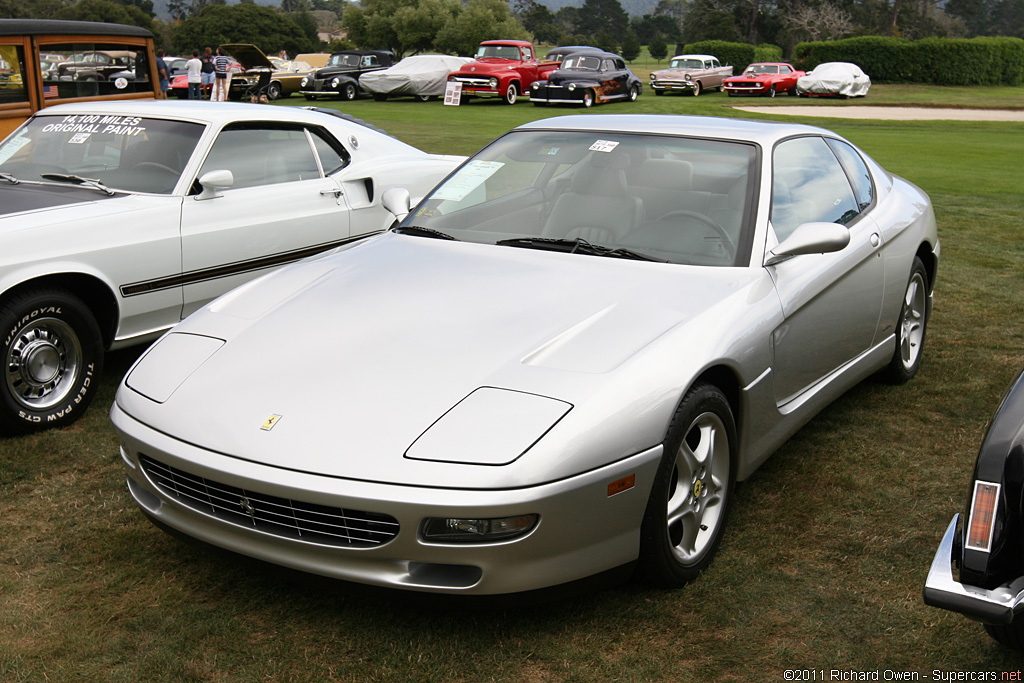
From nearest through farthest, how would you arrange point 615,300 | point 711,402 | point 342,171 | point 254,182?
point 711,402
point 615,300
point 254,182
point 342,171

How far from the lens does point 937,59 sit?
133 feet

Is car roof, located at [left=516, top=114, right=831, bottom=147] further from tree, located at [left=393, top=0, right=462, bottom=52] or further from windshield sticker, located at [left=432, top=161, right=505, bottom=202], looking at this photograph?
tree, located at [left=393, top=0, right=462, bottom=52]

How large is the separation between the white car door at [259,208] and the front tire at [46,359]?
58cm

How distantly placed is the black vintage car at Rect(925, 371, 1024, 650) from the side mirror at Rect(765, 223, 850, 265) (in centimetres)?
131

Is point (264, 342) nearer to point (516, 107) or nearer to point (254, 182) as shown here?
point (254, 182)

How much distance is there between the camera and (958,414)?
459 centimetres

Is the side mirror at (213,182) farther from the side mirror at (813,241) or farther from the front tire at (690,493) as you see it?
the front tire at (690,493)

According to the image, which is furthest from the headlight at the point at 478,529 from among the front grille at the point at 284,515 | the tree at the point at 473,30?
the tree at the point at 473,30

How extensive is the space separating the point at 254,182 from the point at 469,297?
2.70 metres

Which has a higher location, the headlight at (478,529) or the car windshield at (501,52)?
the car windshield at (501,52)

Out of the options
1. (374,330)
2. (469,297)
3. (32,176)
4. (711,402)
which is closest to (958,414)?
(711,402)

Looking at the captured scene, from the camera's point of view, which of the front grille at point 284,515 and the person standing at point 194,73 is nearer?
the front grille at point 284,515

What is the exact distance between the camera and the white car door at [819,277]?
3527 millimetres

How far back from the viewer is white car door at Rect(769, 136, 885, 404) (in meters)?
3.53
